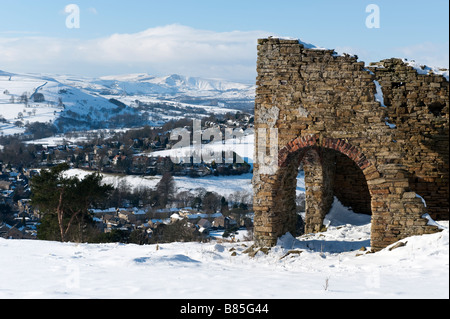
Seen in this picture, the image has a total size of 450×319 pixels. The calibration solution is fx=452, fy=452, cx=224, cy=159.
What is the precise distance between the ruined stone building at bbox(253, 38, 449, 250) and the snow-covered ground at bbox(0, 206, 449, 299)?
715 mm

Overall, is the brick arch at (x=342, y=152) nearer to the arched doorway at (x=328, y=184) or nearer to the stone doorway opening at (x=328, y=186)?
the arched doorway at (x=328, y=184)

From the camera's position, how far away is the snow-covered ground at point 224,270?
17.4ft

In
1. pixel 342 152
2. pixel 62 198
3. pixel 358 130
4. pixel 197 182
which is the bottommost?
pixel 197 182

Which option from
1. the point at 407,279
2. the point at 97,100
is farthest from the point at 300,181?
the point at 97,100

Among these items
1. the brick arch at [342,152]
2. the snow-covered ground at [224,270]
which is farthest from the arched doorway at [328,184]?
the snow-covered ground at [224,270]

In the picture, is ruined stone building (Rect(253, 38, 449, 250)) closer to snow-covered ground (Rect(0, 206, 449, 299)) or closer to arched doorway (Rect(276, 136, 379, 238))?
snow-covered ground (Rect(0, 206, 449, 299))

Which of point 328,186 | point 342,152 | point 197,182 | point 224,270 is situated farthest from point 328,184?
point 197,182

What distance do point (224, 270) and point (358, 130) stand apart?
3.68m

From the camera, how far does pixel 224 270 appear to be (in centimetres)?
709

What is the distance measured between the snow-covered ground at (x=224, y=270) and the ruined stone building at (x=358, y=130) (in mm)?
715

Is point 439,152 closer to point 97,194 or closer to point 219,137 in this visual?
point 97,194

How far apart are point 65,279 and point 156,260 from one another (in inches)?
67.0

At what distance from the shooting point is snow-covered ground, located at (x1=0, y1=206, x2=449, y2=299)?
17.4 feet

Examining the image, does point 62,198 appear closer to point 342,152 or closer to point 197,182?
point 342,152
